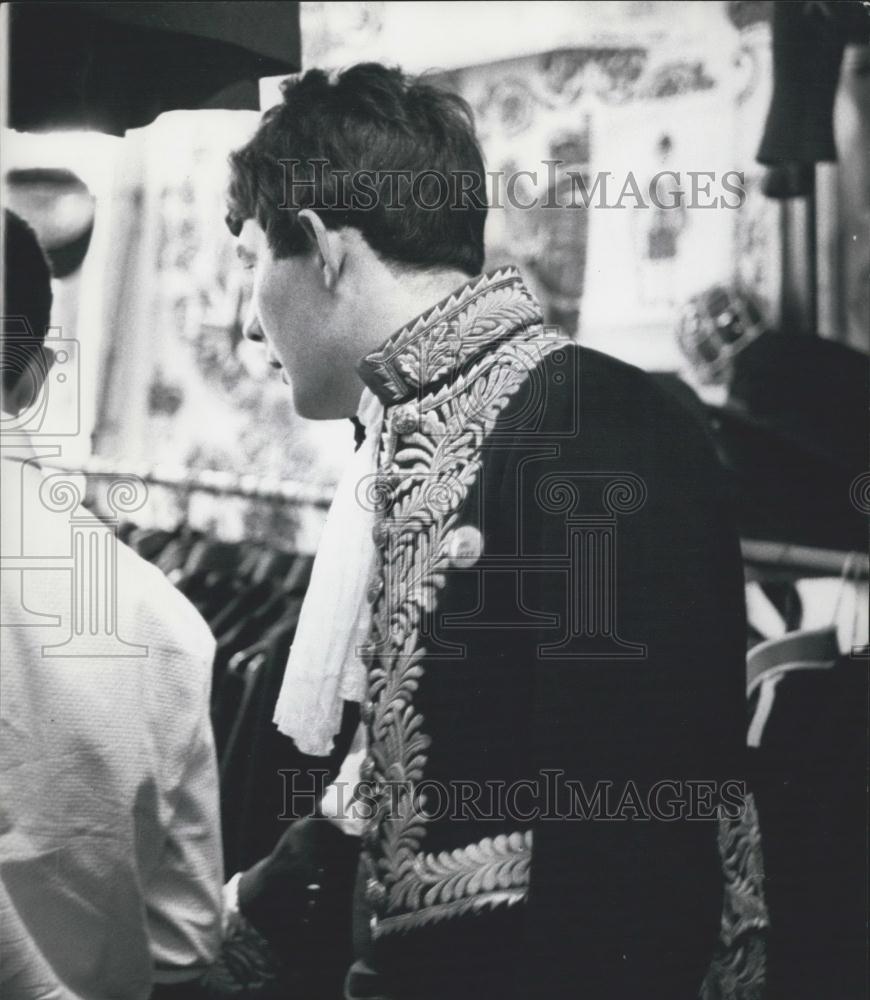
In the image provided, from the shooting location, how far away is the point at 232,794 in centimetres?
98

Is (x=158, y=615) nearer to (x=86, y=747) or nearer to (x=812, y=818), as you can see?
(x=86, y=747)

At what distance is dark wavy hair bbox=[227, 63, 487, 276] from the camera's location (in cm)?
89

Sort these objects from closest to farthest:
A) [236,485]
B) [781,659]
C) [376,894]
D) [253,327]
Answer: [376,894] → [253,327] → [781,659] → [236,485]

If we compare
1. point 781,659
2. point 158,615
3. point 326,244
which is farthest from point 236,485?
point 781,659

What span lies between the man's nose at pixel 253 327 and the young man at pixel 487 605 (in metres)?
0.02

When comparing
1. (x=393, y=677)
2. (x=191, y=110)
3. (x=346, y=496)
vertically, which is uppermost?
(x=191, y=110)

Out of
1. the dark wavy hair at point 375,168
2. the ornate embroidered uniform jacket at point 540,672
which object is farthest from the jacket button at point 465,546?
the dark wavy hair at point 375,168

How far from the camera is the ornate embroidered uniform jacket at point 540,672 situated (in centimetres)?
80

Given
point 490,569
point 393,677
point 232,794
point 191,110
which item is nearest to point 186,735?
point 232,794

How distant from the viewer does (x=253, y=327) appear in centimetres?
94

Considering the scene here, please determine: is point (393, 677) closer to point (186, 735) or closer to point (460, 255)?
point (186, 735)

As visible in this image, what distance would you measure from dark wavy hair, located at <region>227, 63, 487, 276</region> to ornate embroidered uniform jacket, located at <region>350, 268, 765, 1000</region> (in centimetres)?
7

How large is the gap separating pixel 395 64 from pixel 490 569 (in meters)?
0.46

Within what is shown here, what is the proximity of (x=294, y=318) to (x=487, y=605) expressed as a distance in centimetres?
30
